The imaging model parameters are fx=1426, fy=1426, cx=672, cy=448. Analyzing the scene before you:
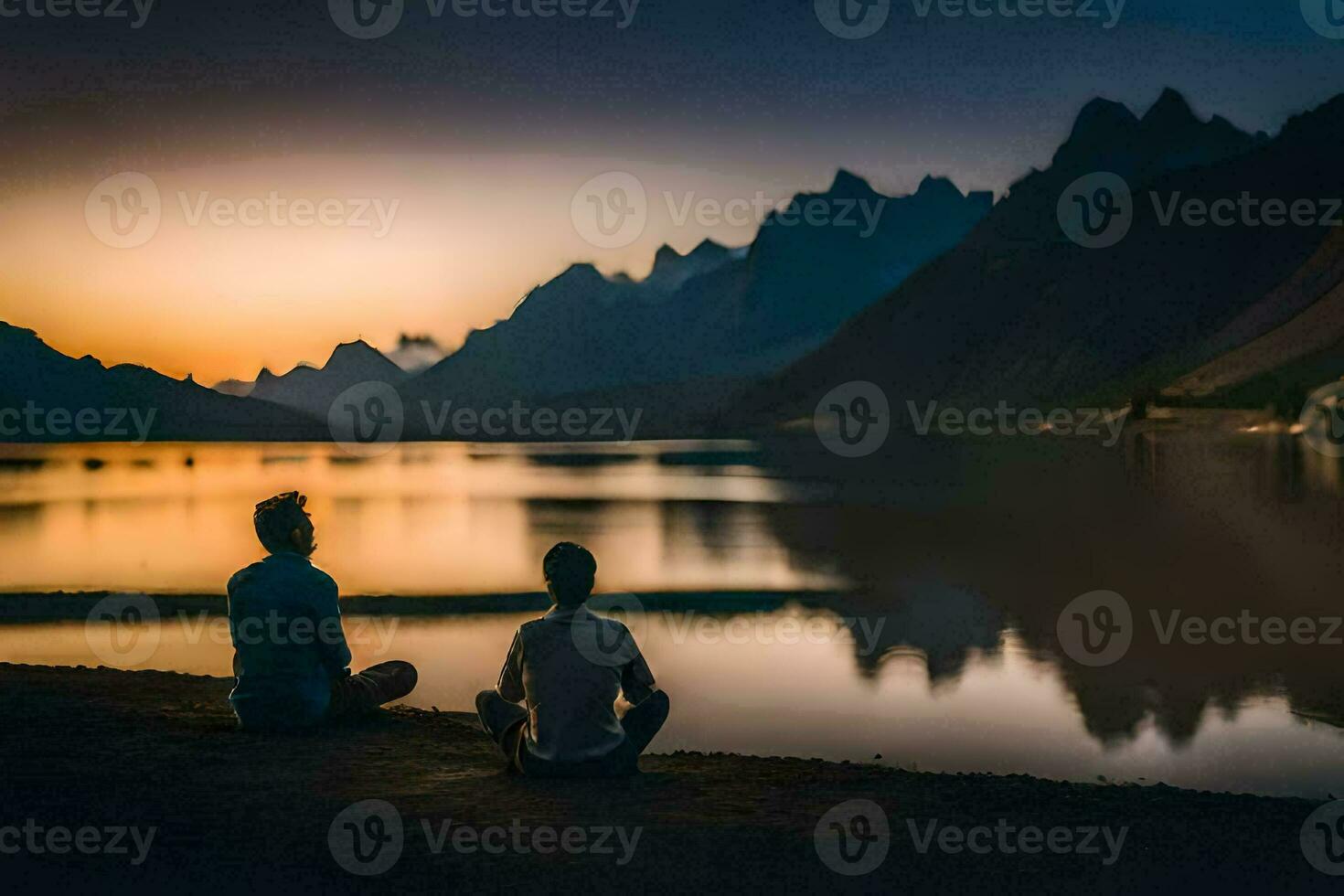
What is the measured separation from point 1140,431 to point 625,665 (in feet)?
453

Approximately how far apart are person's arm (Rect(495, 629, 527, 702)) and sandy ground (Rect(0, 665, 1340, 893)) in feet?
1.84

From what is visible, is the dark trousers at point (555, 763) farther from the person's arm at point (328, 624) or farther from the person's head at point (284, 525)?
the person's head at point (284, 525)

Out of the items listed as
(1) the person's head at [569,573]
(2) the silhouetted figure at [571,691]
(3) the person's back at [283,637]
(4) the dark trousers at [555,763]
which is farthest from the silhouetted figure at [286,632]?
(1) the person's head at [569,573]

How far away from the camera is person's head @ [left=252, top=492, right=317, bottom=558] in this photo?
964cm

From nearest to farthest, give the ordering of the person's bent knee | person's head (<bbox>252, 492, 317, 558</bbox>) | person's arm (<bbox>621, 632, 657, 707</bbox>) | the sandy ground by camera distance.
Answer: the sandy ground → person's arm (<bbox>621, 632, 657, 707</bbox>) → person's head (<bbox>252, 492, 317, 558</bbox>) → the person's bent knee

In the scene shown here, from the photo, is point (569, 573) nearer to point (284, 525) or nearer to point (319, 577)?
point (319, 577)

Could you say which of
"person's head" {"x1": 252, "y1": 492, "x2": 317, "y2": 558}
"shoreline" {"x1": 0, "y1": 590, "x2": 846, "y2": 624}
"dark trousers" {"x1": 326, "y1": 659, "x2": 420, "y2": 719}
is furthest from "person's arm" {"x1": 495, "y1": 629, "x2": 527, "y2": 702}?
"shoreline" {"x1": 0, "y1": 590, "x2": 846, "y2": 624}

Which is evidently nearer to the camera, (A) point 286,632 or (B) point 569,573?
(B) point 569,573

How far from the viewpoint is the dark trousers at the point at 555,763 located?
8766mm

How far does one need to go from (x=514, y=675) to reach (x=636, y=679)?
752mm

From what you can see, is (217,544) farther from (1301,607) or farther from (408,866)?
(408,866)

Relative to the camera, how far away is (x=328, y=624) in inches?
380

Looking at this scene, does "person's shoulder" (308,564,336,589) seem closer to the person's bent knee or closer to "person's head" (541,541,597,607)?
the person's bent knee

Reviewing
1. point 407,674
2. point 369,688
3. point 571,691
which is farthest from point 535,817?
point 407,674
